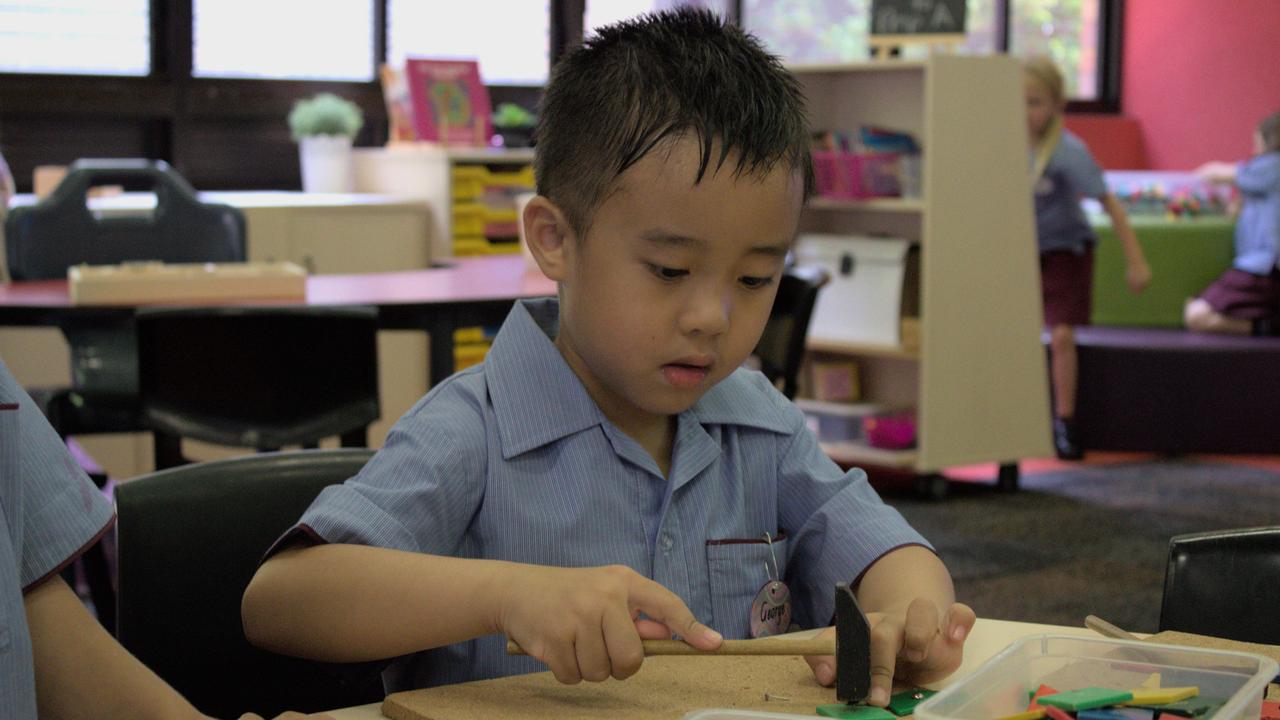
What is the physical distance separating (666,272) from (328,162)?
15.4 feet

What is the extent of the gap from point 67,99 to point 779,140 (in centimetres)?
484

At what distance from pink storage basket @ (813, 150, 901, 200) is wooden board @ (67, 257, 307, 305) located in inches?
89.4

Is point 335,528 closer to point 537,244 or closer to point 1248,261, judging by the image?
point 537,244

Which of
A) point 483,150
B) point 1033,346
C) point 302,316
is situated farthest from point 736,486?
point 483,150

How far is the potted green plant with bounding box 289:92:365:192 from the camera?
18.3ft

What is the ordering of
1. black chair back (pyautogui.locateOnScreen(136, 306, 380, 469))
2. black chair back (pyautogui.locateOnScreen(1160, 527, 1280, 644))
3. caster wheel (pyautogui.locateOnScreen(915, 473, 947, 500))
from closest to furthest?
black chair back (pyautogui.locateOnScreen(1160, 527, 1280, 644)), black chair back (pyautogui.locateOnScreen(136, 306, 380, 469)), caster wheel (pyautogui.locateOnScreen(915, 473, 947, 500))

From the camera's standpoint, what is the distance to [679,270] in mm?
1103

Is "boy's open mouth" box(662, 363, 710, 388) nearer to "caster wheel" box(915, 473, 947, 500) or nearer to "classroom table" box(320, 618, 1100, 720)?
"classroom table" box(320, 618, 1100, 720)

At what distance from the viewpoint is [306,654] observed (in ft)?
3.51

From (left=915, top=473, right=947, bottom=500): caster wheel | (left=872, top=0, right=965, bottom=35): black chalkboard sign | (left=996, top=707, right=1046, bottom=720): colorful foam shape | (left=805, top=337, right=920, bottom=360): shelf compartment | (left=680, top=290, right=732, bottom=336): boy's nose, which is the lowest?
(left=915, top=473, right=947, bottom=500): caster wheel

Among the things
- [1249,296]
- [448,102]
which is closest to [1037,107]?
[1249,296]

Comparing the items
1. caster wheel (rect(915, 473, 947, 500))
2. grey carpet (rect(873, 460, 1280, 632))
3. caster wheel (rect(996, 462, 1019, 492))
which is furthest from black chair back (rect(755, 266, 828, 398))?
caster wheel (rect(996, 462, 1019, 492))

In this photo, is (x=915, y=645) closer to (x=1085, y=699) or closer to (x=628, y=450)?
(x=1085, y=699)

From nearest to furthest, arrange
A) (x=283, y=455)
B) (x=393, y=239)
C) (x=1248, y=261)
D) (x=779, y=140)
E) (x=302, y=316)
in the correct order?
(x=779, y=140) → (x=283, y=455) → (x=302, y=316) → (x=393, y=239) → (x=1248, y=261)
